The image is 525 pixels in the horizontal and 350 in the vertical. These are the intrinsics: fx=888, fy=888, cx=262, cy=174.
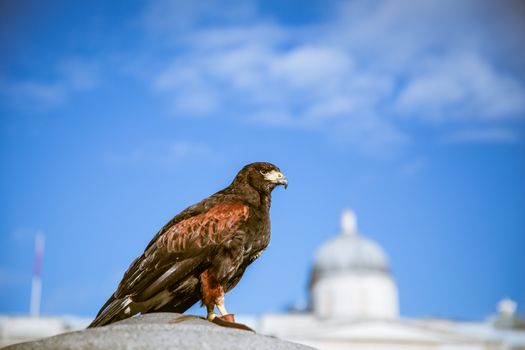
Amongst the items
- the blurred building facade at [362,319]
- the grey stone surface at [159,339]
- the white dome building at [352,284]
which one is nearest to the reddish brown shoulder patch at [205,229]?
the grey stone surface at [159,339]

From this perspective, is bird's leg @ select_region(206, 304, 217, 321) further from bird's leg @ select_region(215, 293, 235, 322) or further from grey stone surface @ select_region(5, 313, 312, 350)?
grey stone surface @ select_region(5, 313, 312, 350)

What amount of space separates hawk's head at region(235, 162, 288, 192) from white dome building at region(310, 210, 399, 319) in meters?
57.4

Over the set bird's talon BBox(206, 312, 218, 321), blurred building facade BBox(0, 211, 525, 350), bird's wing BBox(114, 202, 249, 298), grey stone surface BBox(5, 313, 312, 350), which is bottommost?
grey stone surface BBox(5, 313, 312, 350)

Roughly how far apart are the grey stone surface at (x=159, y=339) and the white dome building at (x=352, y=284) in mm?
58673

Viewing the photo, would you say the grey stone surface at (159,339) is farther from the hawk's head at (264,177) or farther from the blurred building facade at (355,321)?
the blurred building facade at (355,321)

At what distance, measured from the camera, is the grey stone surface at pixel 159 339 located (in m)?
5.34

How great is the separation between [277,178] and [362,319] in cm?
5270

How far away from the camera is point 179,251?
659 centimetres

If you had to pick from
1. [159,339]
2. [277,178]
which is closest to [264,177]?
[277,178]

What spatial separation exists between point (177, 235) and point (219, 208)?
423 mm

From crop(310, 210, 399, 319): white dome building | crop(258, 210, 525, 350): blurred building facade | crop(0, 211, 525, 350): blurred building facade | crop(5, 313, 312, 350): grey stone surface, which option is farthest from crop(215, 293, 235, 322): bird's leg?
crop(310, 210, 399, 319): white dome building

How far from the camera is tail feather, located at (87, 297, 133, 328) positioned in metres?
6.42

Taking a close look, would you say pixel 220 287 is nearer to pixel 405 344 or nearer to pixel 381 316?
pixel 405 344

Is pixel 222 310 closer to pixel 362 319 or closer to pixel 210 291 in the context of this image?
pixel 210 291
